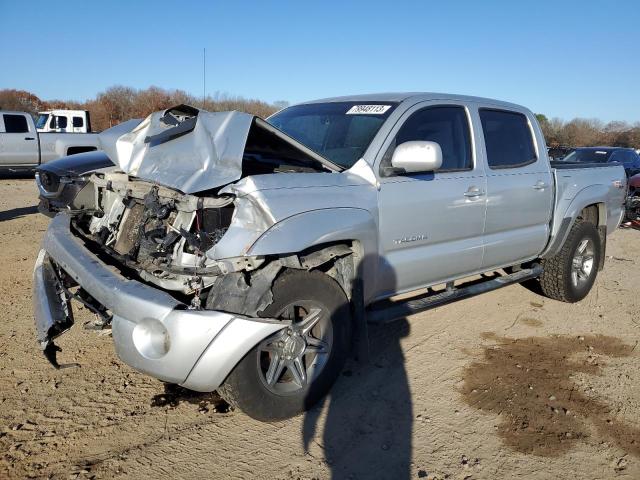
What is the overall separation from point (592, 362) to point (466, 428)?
1689mm

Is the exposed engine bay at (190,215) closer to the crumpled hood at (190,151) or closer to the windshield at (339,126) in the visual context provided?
the crumpled hood at (190,151)

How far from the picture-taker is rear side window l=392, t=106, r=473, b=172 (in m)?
4.05

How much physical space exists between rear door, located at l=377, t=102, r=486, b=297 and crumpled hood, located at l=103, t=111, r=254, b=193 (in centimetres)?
107

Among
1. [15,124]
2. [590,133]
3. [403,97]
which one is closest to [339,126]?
[403,97]

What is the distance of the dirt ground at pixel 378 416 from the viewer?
9.30ft

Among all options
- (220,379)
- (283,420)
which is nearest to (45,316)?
(220,379)

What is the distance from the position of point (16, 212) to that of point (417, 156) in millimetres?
8874

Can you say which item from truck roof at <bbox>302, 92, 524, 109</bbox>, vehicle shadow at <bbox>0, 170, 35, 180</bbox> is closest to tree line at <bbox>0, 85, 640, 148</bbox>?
vehicle shadow at <bbox>0, 170, 35, 180</bbox>

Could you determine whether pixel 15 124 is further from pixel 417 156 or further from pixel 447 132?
pixel 417 156

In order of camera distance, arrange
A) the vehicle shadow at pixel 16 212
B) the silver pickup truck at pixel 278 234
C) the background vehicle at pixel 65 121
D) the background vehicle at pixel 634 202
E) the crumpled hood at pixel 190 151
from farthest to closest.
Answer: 1. the background vehicle at pixel 65 121
2. the background vehicle at pixel 634 202
3. the vehicle shadow at pixel 16 212
4. the crumpled hood at pixel 190 151
5. the silver pickup truck at pixel 278 234

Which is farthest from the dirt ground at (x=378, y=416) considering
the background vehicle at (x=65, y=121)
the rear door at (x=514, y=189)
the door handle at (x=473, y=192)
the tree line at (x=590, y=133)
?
the tree line at (x=590, y=133)

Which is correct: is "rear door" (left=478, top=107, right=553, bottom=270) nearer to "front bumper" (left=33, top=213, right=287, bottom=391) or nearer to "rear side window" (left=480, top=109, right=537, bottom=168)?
"rear side window" (left=480, top=109, right=537, bottom=168)

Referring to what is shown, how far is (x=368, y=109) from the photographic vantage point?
13.3 feet

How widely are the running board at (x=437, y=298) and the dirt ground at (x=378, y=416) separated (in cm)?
45
